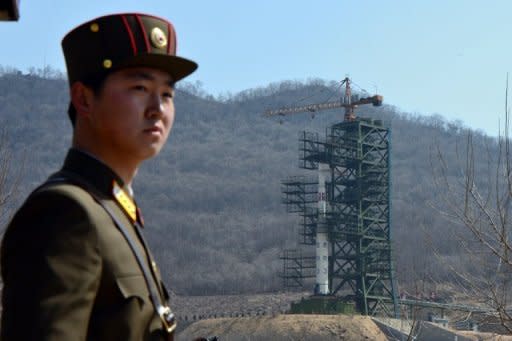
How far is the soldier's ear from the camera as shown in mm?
2822

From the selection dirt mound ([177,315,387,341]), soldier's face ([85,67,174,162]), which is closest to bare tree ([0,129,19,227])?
soldier's face ([85,67,174,162])

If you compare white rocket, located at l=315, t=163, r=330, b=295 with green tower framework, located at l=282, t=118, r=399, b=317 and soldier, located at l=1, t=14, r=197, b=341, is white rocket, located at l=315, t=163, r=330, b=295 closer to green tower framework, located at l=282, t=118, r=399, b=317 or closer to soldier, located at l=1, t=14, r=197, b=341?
green tower framework, located at l=282, t=118, r=399, b=317

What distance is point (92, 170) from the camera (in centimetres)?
276

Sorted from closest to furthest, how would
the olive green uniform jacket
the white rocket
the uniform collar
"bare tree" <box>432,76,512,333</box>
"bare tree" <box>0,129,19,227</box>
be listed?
the olive green uniform jacket < the uniform collar < "bare tree" <box>432,76,512,333</box> < "bare tree" <box>0,129,19,227</box> < the white rocket

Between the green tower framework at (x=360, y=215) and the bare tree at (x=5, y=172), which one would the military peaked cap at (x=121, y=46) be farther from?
the green tower framework at (x=360, y=215)

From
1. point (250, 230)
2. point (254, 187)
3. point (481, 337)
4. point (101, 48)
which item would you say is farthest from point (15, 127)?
point (101, 48)

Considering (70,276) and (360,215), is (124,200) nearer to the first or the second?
(70,276)

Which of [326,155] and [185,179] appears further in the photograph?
[185,179]

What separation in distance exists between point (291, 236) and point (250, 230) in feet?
27.2

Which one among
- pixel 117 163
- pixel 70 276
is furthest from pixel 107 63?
pixel 70 276

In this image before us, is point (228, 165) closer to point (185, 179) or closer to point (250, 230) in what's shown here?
point (185, 179)

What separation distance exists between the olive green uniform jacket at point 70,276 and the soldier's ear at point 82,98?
28 cm

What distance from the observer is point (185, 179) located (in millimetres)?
176125

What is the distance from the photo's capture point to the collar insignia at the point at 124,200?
2758 mm
